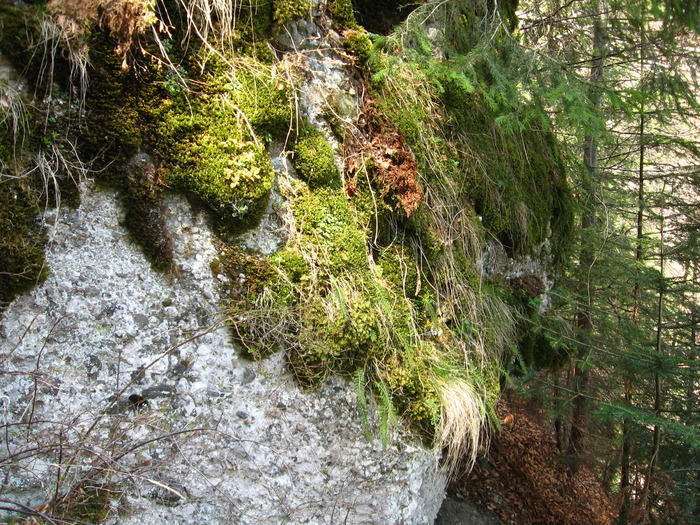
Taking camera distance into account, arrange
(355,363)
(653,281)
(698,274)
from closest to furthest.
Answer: (355,363), (653,281), (698,274)

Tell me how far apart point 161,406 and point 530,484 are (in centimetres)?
739

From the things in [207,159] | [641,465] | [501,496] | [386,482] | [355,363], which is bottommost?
[501,496]

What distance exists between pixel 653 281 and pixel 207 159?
5.51 metres

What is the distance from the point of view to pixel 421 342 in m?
3.20

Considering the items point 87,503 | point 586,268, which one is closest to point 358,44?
point 87,503

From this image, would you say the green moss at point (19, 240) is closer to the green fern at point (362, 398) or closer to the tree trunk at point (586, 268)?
the green fern at point (362, 398)

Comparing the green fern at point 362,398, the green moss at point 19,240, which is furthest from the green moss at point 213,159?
the green fern at point 362,398

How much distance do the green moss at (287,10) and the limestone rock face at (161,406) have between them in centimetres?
137

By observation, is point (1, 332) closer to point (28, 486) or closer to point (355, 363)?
point (28, 486)

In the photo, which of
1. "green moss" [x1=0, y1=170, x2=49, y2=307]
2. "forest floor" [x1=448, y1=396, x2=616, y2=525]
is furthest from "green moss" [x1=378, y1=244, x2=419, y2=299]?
"forest floor" [x1=448, y1=396, x2=616, y2=525]

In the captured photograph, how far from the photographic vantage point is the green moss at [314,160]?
117 inches

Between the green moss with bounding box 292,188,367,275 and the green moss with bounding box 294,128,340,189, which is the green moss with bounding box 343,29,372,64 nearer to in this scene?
the green moss with bounding box 294,128,340,189

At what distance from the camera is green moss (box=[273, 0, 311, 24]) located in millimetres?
2945

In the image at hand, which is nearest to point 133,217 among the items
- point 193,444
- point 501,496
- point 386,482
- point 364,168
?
point 193,444
